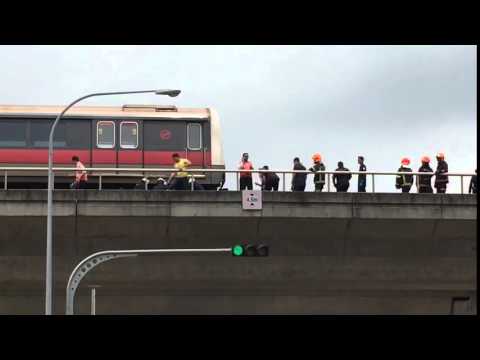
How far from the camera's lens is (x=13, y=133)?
33.0 metres

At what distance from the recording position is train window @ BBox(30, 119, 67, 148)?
33072 millimetres

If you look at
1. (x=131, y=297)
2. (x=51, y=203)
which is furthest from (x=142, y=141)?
(x=51, y=203)

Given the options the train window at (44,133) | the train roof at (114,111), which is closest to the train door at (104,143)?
the train roof at (114,111)

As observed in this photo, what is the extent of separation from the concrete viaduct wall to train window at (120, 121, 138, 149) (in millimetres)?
6256

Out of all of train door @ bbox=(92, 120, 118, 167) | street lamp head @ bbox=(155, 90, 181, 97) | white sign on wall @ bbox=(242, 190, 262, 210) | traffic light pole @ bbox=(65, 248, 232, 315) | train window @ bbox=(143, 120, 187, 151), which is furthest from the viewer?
train window @ bbox=(143, 120, 187, 151)

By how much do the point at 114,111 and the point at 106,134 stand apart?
923 mm

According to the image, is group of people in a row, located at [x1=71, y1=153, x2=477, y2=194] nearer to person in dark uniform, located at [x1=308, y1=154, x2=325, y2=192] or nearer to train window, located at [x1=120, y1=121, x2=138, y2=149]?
person in dark uniform, located at [x1=308, y1=154, x2=325, y2=192]

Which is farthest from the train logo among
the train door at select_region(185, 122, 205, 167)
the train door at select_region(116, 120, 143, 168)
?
the train door at select_region(116, 120, 143, 168)

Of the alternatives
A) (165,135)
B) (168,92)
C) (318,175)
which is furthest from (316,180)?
(165,135)

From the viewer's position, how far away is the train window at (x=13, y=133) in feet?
108

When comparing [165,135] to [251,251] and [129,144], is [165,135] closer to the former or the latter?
[129,144]
